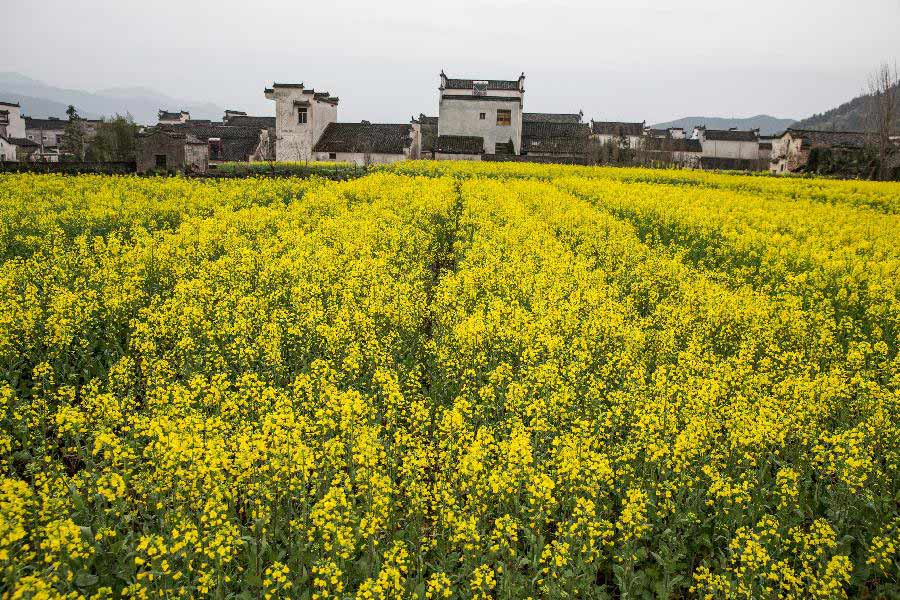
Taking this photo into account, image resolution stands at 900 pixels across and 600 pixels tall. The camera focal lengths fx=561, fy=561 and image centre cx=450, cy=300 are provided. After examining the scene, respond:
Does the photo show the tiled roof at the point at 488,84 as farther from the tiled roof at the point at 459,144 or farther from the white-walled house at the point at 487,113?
the tiled roof at the point at 459,144

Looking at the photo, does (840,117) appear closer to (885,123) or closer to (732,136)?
(732,136)

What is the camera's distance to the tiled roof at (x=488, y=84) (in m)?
68.8

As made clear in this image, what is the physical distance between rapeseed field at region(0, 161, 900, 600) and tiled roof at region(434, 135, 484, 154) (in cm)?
5078

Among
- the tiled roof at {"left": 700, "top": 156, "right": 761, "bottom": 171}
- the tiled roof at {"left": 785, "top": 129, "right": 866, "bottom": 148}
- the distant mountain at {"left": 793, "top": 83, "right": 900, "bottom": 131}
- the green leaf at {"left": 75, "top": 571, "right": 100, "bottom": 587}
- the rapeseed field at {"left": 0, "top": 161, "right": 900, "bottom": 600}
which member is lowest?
the green leaf at {"left": 75, "top": 571, "right": 100, "bottom": 587}

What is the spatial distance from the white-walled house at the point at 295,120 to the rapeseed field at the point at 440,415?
50.6 meters

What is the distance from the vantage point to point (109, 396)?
511 centimetres

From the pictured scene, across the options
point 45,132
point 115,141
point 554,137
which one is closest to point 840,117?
point 554,137

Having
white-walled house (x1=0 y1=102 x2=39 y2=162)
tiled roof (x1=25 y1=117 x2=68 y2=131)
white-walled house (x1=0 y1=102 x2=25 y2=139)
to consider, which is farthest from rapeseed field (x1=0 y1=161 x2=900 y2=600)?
tiled roof (x1=25 y1=117 x2=68 y2=131)

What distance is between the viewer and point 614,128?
10569cm

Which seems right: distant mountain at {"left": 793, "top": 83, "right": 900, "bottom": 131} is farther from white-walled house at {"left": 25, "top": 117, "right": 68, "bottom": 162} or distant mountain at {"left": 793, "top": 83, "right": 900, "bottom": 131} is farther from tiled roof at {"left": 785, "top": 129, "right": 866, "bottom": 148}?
white-walled house at {"left": 25, "top": 117, "right": 68, "bottom": 162}

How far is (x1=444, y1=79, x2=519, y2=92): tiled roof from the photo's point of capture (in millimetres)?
68812

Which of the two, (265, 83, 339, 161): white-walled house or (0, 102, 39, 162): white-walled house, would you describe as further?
(0, 102, 39, 162): white-walled house

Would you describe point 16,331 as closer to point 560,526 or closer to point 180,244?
point 180,244

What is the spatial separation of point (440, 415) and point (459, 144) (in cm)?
6248
